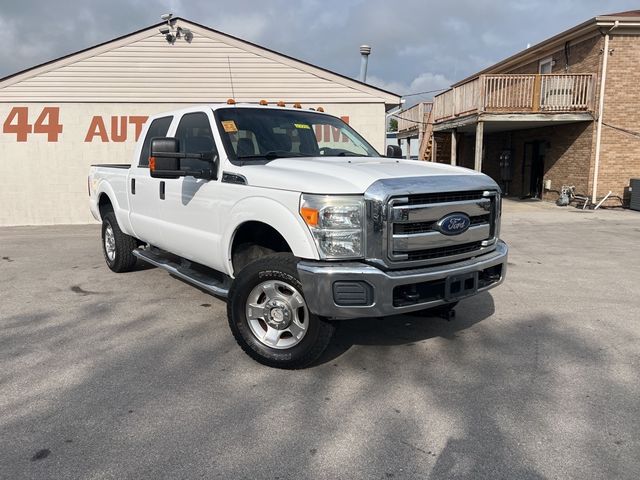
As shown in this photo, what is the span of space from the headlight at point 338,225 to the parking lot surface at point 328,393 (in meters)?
Answer: 0.97

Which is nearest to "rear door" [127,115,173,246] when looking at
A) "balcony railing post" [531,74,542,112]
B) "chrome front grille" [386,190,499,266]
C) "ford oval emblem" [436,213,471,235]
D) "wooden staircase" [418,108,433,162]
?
"chrome front grille" [386,190,499,266]

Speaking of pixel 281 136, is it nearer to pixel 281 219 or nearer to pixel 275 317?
pixel 281 219

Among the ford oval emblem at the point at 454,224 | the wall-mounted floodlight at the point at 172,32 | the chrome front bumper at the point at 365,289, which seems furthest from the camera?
the wall-mounted floodlight at the point at 172,32

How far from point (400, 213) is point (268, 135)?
182 cm

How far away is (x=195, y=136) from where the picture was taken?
5.02 metres

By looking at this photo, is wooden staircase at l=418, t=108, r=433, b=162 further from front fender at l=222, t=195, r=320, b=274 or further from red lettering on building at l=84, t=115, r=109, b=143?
front fender at l=222, t=195, r=320, b=274

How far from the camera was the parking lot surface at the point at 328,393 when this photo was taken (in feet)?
9.07

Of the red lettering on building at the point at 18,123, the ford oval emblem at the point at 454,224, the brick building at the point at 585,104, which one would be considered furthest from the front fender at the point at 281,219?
the brick building at the point at 585,104

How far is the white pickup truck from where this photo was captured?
3.45 metres

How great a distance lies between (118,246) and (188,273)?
2272 millimetres

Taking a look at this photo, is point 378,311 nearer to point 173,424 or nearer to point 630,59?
point 173,424

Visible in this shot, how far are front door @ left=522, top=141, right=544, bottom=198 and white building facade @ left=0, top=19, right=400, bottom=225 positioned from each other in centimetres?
970

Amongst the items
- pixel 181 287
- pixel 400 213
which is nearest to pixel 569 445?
pixel 400 213

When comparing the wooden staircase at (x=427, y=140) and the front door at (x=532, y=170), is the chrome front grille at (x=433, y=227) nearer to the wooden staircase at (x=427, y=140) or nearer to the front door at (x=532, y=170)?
the front door at (x=532, y=170)
